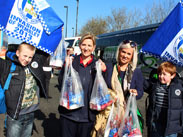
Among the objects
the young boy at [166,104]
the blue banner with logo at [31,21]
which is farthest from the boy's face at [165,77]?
the blue banner with logo at [31,21]

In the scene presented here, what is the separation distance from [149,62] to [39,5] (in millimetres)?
10378

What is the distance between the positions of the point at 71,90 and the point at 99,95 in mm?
350

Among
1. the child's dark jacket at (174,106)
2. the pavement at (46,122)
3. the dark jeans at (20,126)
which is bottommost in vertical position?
the pavement at (46,122)

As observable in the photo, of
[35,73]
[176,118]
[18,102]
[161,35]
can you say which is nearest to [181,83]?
[176,118]

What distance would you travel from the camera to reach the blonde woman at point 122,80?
7.71 ft

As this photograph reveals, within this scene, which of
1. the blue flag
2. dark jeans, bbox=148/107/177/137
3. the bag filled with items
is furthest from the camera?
dark jeans, bbox=148/107/177/137

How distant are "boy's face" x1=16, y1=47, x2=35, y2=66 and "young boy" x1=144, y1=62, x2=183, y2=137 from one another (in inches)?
63.7

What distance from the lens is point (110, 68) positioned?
2465 millimetres

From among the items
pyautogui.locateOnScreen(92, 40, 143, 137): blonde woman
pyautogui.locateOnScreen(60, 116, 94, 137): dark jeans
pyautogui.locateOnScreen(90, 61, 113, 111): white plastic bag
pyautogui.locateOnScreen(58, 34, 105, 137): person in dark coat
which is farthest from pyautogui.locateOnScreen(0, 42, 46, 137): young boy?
pyautogui.locateOnScreen(92, 40, 143, 137): blonde woman

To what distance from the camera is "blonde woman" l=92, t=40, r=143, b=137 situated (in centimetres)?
235

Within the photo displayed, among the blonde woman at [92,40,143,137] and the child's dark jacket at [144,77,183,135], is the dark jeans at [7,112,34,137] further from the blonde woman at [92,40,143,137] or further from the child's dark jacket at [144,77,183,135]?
the child's dark jacket at [144,77,183,135]

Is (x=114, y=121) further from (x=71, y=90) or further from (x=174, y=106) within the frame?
(x=174, y=106)

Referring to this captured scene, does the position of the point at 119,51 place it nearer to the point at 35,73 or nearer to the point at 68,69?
the point at 68,69

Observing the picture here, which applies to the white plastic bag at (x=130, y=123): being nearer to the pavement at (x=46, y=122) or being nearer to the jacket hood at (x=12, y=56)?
the jacket hood at (x=12, y=56)
